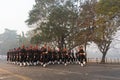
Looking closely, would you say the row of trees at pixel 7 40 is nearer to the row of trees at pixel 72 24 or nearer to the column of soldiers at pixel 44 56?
the row of trees at pixel 72 24

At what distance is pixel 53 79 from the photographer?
15391 mm

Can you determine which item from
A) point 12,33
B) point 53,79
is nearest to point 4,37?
point 12,33

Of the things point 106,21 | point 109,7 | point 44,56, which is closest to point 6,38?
point 106,21

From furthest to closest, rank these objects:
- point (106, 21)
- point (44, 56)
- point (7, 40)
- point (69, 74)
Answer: point (7, 40) → point (106, 21) → point (44, 56) → point (69, 74)

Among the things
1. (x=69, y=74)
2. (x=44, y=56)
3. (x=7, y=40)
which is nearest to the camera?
(x=69, y=74)

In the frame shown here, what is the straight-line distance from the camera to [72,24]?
49969 mm

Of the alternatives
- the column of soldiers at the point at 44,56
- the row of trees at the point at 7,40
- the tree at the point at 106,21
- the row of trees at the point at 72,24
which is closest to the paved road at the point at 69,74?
the column of soldiers at the point at 44,56

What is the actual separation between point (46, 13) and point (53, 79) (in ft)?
124

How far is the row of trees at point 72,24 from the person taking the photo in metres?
43.2

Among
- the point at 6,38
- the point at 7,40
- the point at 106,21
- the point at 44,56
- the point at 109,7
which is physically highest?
the point at 6,38

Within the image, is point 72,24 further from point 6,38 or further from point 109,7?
point 6,38

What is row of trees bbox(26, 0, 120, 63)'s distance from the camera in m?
43.2

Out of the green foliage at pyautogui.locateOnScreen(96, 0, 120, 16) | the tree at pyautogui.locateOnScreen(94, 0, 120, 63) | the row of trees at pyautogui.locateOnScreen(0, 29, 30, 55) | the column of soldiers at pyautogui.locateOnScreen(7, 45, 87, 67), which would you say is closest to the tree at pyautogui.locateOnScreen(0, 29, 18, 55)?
the row of trees at pyautogui.locateOnScreen(0, 29, 30, 55)

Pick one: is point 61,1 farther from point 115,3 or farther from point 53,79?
point 53,79
